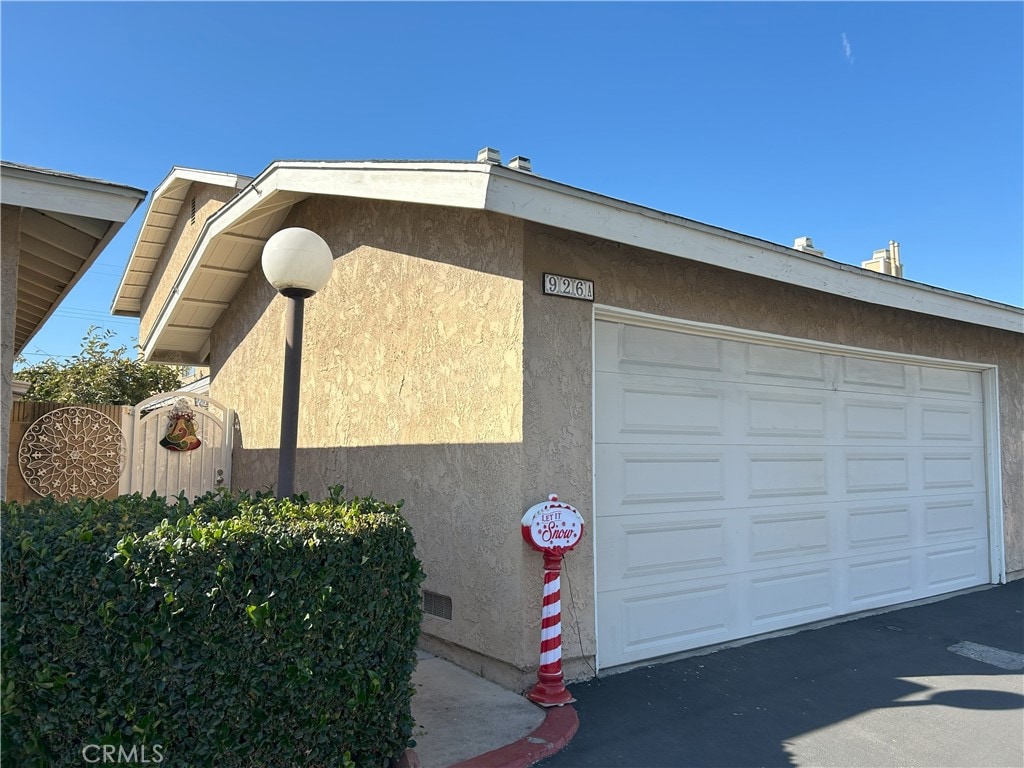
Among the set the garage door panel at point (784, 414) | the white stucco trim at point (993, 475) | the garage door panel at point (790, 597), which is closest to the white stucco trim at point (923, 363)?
the white stucco trim at point (993, 475)

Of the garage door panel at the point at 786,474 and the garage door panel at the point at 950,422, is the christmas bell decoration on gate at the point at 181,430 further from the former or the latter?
the garage door panel at the point at 950,422

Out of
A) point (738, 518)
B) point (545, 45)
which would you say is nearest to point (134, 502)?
point (738, 518)

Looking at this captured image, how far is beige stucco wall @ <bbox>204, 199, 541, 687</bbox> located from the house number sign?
0.86 ft

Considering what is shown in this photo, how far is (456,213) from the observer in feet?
17.6

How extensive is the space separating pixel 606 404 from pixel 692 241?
136 cm

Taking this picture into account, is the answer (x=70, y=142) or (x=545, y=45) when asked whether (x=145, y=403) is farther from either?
(x=545, y=45)

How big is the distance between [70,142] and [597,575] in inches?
341

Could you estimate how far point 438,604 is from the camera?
5.39 meters

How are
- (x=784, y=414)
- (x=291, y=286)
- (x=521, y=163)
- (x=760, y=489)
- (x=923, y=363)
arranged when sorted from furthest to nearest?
(x=923, y=363), (x=784, y=414), (x=760, y=489), (x=521, y=163), (x=291, y=286)

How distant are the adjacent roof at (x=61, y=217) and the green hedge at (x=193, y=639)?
6.34 feet

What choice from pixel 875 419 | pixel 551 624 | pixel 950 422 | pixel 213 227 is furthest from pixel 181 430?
pixel 950 422

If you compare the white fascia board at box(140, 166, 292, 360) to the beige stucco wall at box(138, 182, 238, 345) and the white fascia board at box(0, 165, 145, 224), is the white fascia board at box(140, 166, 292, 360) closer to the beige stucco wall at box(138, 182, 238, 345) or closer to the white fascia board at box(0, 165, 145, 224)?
the beige stucco wall at box(138, 182, 238, 345)

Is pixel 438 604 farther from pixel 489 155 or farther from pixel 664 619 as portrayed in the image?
pixel 489 155

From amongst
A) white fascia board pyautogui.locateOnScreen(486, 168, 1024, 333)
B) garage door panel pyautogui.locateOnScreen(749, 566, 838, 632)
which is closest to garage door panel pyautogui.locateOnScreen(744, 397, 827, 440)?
white fascia board pyautogui.locateOnScreen(486, 168, 1024, 333)
